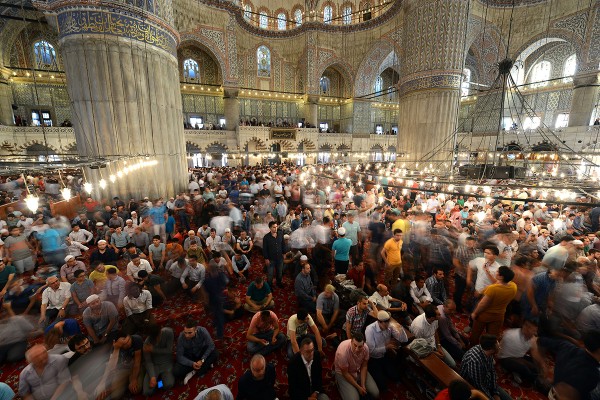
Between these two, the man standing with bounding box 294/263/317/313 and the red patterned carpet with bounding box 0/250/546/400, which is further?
the man standing with bounding box 294/263/317/313

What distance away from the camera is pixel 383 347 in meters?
2.96

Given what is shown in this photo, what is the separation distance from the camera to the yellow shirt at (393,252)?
4539 millimetres

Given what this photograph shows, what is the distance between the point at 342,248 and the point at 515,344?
2.52m

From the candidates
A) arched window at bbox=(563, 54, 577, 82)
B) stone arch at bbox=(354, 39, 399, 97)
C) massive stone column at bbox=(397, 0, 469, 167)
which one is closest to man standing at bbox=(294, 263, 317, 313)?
massive stone column at bbox=(397, 0, 469, 167)

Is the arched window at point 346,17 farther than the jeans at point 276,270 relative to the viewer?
Yes

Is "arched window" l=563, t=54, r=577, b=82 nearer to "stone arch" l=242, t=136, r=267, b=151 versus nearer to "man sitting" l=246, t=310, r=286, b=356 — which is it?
"stone arch" l=242, t=136, r=267, b=151

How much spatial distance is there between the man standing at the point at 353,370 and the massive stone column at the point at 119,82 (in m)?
6.32

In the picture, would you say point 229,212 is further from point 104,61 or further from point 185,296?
point 104,61

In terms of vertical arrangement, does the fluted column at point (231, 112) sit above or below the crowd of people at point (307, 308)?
above

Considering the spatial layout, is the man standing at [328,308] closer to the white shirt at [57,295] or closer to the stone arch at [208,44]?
the white shirt at [57,295]

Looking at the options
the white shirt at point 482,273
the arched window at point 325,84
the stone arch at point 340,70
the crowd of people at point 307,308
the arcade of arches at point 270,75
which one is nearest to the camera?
the crowd of people at point 307,308

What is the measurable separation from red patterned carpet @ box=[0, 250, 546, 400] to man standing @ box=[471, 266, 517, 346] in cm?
53

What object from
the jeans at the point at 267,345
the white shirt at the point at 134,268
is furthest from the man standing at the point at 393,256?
the white shirt at the point at 134,268

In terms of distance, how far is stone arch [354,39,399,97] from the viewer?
1955cm
